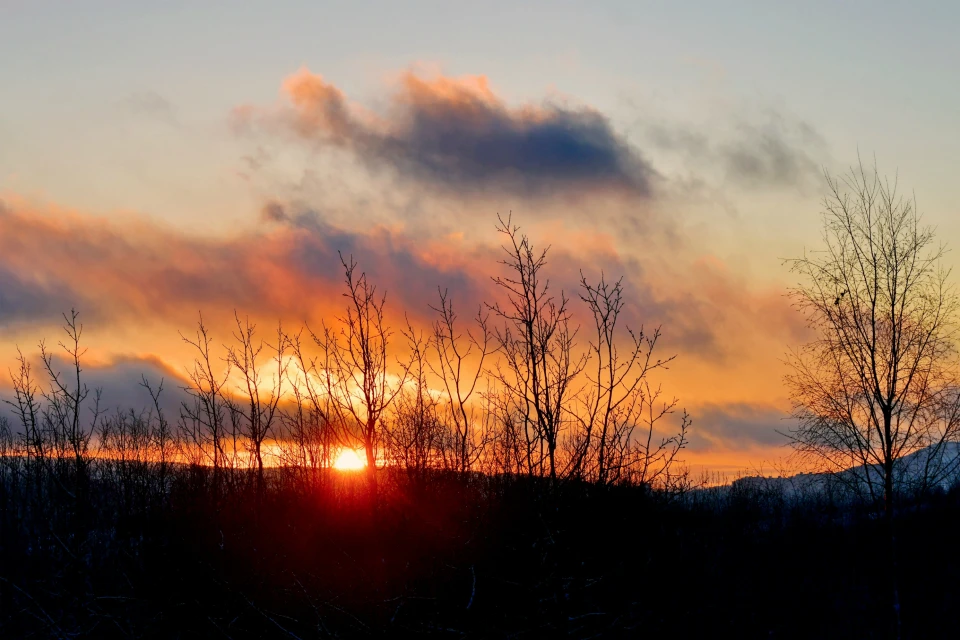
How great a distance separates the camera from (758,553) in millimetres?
27219

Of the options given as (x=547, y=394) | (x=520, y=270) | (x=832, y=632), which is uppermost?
→ (x=520, y=270)

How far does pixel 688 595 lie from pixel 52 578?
64.5 ft

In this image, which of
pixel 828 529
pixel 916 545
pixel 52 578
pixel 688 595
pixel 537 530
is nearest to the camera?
pixel 537 530

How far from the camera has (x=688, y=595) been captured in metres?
22.0

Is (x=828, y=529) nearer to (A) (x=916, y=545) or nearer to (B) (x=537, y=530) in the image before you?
(A) (x=916, y=545)

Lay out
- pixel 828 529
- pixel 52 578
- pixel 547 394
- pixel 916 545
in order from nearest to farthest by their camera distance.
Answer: pixel 547 394, pixel 52 578, pixel 916 545, pixel 828 529

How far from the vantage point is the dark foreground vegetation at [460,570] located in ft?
54.3

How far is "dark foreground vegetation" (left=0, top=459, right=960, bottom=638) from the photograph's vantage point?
16562 mm

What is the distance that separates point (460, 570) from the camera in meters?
17.1

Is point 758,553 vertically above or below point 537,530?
below

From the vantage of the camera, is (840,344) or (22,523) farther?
(22,523)

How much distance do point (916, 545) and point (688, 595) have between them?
981cm

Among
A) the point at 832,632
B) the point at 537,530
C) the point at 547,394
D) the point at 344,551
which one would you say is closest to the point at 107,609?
the point at 344,551

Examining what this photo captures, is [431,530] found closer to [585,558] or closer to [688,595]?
[585,558]
